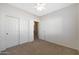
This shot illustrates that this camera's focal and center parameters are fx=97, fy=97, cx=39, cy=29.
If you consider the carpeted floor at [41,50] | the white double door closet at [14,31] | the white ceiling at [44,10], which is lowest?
the carpeted floor at [41,50]

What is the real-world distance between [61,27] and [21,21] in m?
0.79

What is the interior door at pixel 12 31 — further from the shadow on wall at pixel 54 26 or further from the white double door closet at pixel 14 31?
the shadow on wall at pixel 54 26

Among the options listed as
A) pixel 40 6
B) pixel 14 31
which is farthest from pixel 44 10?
pixel 14 31

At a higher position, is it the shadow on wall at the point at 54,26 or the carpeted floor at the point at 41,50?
the shadow on wall at the point at 54,26

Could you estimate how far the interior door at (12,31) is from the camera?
1.84m

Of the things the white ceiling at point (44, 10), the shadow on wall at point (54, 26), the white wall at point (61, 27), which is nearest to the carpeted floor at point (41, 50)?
the white wall at point (61, 27)

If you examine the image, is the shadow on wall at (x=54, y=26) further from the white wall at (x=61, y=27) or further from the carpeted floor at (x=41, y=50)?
the carpeted floor at (x=41, y=50)

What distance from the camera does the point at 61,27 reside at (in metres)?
1.91

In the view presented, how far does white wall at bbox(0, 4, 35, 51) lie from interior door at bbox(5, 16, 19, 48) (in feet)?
0.20

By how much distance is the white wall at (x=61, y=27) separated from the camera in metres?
1.85

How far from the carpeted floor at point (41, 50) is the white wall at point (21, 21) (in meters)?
0.13

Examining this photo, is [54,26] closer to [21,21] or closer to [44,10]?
[44,10]

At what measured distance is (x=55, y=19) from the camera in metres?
1.92

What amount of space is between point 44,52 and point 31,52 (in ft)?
0.82
